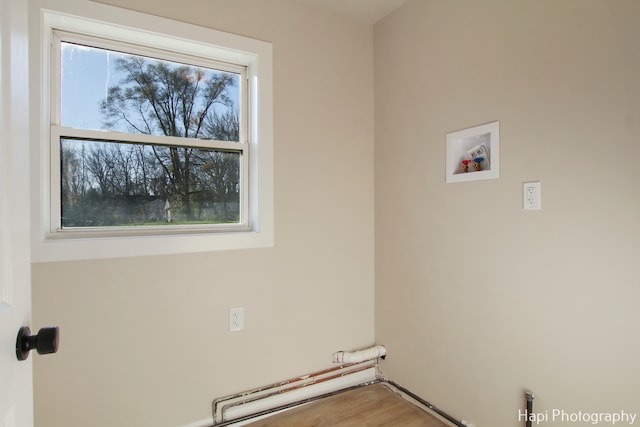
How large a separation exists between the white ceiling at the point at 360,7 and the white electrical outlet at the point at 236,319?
1.91m

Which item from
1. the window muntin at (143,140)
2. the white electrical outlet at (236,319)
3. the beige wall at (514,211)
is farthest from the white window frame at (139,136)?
the beige wall at (514,211)

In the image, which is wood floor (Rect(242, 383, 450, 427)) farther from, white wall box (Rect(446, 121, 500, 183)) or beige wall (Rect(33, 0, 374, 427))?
white wall box (Rect(446, 121, 500, 183))

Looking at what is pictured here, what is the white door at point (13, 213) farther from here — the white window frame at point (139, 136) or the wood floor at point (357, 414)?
the wood floor at point (357, 414)

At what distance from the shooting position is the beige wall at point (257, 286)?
5.21ft

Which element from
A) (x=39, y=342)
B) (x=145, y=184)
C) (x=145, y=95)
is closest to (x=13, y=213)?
(x=39, y=342)

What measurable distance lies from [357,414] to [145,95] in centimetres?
215

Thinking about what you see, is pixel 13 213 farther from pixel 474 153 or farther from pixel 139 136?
pixel 474 153

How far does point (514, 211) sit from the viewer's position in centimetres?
154

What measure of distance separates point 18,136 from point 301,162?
1531 mm

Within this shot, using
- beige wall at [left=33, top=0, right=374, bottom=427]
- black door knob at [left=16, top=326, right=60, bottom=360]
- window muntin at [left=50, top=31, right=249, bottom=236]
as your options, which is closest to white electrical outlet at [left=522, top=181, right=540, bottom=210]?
beige wall at [left=33, top=0, right=374, bottom=427]

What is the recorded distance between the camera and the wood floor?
6.19ft

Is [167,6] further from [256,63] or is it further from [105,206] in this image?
[105,206]

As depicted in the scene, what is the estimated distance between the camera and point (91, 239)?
159cm

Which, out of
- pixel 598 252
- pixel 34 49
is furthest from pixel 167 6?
pixel 598 252
